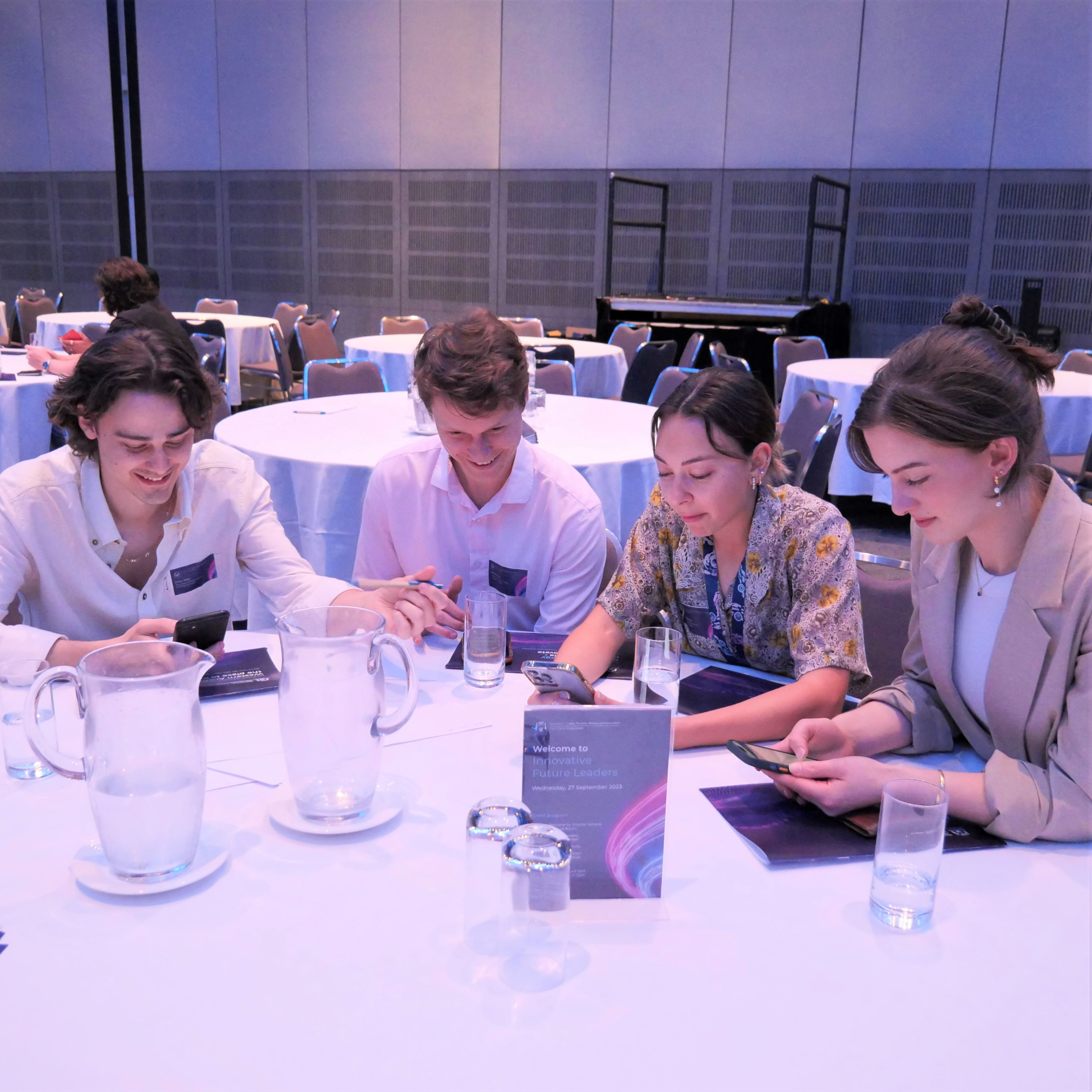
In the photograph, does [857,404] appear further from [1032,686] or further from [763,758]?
[763,758]

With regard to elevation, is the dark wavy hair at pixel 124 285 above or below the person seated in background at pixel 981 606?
above

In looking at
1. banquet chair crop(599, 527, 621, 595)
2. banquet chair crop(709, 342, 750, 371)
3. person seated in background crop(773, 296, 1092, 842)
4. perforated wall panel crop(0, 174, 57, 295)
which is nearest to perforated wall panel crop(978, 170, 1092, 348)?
banquet chair crop(709, 342, 750, 371)

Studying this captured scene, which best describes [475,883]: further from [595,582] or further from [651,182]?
[651,182]

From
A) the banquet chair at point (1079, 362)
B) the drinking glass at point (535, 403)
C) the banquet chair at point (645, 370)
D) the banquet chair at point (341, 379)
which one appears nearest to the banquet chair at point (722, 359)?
the banquet chair at point (645, 370)

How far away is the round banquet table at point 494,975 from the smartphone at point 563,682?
0.75ft

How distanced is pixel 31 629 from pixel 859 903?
4.35 feet

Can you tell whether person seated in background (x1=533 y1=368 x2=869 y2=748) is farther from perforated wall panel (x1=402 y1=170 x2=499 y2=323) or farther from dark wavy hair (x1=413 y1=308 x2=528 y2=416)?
perforated wall panel (x1=402 y1=170 x2=499 y2=323)

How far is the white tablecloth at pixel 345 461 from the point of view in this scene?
3326mm

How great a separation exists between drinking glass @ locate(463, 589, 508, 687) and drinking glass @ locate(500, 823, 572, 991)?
652 mm

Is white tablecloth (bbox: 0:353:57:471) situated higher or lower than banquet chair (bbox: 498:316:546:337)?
lower

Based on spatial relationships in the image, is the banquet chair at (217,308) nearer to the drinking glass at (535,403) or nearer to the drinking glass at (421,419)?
the drinking glass at (535,403)

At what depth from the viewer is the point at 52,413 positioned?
1906 millimetres

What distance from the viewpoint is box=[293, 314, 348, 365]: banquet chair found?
7438 mm

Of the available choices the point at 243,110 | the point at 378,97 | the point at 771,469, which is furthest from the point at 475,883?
the point at 243,110
